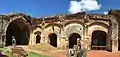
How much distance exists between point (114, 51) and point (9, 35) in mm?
17985

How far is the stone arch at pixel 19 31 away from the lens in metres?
36.4

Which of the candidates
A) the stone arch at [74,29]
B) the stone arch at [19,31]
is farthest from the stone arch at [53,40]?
the stone arch at [19,31]

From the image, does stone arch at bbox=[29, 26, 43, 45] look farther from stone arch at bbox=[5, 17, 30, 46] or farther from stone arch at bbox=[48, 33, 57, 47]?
stone arch at bbox=[48, 33, 57, 47]

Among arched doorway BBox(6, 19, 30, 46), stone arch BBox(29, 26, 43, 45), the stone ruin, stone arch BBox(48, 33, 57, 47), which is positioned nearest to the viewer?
the stone ruin

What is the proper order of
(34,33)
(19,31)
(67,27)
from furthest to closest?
1. (19,31)
2. (34,33)
3. (67,27)

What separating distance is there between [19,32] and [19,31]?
0.17 meters

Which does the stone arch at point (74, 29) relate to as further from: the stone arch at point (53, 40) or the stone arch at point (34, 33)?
the stone arch at point (34, 33)

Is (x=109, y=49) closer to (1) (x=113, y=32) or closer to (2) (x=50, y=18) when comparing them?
(1) (x=113, y=32)

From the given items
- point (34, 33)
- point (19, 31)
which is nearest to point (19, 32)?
point (19, 31)

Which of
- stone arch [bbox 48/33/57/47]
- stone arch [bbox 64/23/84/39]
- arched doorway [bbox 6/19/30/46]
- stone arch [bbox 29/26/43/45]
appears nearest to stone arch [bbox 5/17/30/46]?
arched doorway [bbox 6/19/30/46]

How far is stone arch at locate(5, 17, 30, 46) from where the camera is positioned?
36.4 m

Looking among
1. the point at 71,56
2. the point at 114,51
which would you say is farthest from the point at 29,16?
the point at 71,56

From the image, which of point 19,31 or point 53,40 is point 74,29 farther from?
point 19,31

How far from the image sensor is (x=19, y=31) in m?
39.7
